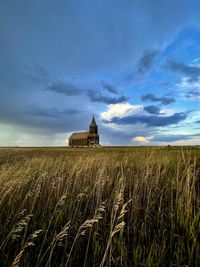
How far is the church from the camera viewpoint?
400 feet

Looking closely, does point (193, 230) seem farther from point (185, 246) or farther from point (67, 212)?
point (67, 212)

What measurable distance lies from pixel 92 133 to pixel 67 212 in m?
122

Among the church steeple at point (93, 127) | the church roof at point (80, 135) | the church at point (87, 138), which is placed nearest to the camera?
the church at point (87, 138)

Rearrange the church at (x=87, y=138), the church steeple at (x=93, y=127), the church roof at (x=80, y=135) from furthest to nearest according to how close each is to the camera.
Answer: the church steeple at (x=93, y=127) → the church roof at (x=80, y=135) → the church at (x=87, y=138)

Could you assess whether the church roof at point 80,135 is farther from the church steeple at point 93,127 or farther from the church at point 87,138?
the church steeple at point 93,127

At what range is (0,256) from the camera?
10.3 ft

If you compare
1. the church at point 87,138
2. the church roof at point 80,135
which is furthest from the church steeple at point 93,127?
the church roof at point 80,135

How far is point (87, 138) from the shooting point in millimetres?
121812

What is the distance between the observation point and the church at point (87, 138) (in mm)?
121850

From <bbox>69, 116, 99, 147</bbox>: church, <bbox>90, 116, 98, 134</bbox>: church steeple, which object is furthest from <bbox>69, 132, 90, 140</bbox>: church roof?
<bbox>90, 116, 98, 134</bbox>: church steeple

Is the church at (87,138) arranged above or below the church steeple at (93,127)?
below

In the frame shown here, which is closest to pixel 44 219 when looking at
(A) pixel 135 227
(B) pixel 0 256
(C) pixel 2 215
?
(C) pixel 2 215

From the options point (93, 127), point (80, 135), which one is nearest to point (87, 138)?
point (80, 135)

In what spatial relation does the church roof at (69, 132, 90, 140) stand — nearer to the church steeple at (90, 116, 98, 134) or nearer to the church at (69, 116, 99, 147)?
the church at (69, 116, 99, 147)
